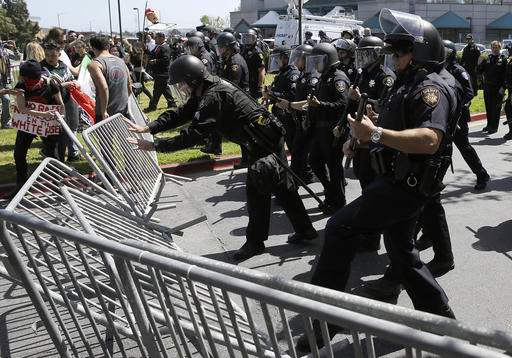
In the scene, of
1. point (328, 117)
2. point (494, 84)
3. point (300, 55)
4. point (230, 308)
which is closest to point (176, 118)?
point (328, 117)

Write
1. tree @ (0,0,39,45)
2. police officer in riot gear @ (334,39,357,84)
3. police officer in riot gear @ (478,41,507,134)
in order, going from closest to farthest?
police officer in riot gear @ (334,39,357,84) < police officer in riot gear @ (478,41,507,134) < tree @ (0,0,39,45)

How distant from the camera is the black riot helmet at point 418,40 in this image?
9.77 ft

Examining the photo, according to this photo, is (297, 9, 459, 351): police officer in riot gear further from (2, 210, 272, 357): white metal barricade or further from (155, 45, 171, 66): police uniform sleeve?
(155, 45, 171, 66): police uniform sleeve

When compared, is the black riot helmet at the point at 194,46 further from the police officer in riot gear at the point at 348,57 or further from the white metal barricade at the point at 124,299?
the white metal barricade at the point at 124,299

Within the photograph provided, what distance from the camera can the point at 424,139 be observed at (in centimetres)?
266

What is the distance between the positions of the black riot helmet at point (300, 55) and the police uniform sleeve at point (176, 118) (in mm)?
1992

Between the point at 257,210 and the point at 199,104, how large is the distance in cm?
104

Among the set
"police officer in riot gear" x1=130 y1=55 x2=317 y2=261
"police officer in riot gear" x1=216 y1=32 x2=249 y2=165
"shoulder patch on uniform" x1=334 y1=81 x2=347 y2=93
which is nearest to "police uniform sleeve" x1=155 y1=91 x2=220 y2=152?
"police officer in riot gear" x1=130 y1=55 x2=317 y2=261

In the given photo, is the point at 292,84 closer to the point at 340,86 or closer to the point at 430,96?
the point at 340,86

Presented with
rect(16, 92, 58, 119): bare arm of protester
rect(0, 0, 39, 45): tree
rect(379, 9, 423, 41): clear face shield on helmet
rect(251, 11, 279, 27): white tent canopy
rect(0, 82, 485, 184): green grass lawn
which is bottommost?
rect(0, 82, 485, 184): green grass lawn

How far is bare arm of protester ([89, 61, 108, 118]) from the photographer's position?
6.20 m

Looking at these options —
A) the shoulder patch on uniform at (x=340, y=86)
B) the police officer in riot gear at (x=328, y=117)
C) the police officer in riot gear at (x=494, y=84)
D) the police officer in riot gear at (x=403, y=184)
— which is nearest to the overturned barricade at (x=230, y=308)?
the police officer in riot gear at (x=403, y=184)

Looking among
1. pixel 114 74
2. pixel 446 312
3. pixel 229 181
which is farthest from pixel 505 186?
pixel 114 74

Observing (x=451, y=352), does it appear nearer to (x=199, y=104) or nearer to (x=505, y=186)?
(x=199, y=104)
